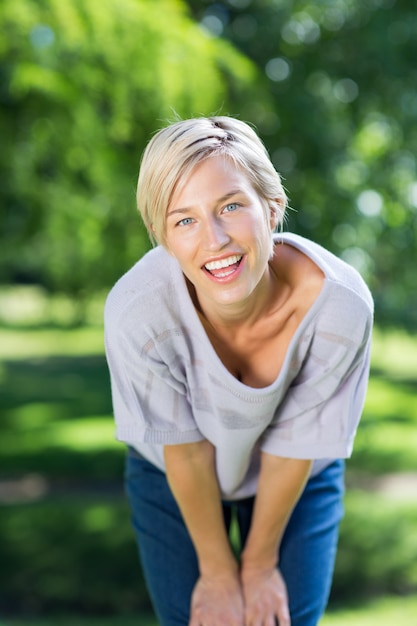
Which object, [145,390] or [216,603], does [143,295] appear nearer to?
[145,390]

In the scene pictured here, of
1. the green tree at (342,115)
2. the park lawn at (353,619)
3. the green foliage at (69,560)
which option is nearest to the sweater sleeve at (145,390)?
the park lawn at (353,619)

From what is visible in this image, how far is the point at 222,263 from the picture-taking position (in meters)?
1.71

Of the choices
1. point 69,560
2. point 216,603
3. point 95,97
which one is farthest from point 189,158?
point 69,560

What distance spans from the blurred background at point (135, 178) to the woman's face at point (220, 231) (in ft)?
6.55

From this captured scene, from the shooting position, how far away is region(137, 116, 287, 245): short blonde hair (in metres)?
1.66

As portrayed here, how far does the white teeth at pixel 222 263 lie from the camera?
1704 mm

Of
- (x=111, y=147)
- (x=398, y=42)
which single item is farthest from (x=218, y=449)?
(x=398, y=42)

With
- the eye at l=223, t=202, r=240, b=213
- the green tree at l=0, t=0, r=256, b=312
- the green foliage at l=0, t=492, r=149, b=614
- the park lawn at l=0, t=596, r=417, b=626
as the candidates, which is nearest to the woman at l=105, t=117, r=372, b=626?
the eye at l=223, t=202, r=240, b=213

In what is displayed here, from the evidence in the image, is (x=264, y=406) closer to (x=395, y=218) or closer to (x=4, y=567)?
(x=4, y=567)

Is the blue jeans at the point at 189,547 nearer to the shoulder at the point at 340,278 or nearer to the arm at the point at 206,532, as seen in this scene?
the arm at the point at 206,532

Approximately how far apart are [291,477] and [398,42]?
5.36 metres

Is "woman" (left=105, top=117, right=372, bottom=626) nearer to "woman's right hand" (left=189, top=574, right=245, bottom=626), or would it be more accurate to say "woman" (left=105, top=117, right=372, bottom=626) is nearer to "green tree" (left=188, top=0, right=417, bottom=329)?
"woman's right hand" (left=189, top=574, right=245, bottom=626)

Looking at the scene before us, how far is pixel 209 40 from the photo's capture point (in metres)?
4.04

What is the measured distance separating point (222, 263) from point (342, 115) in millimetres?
5984
